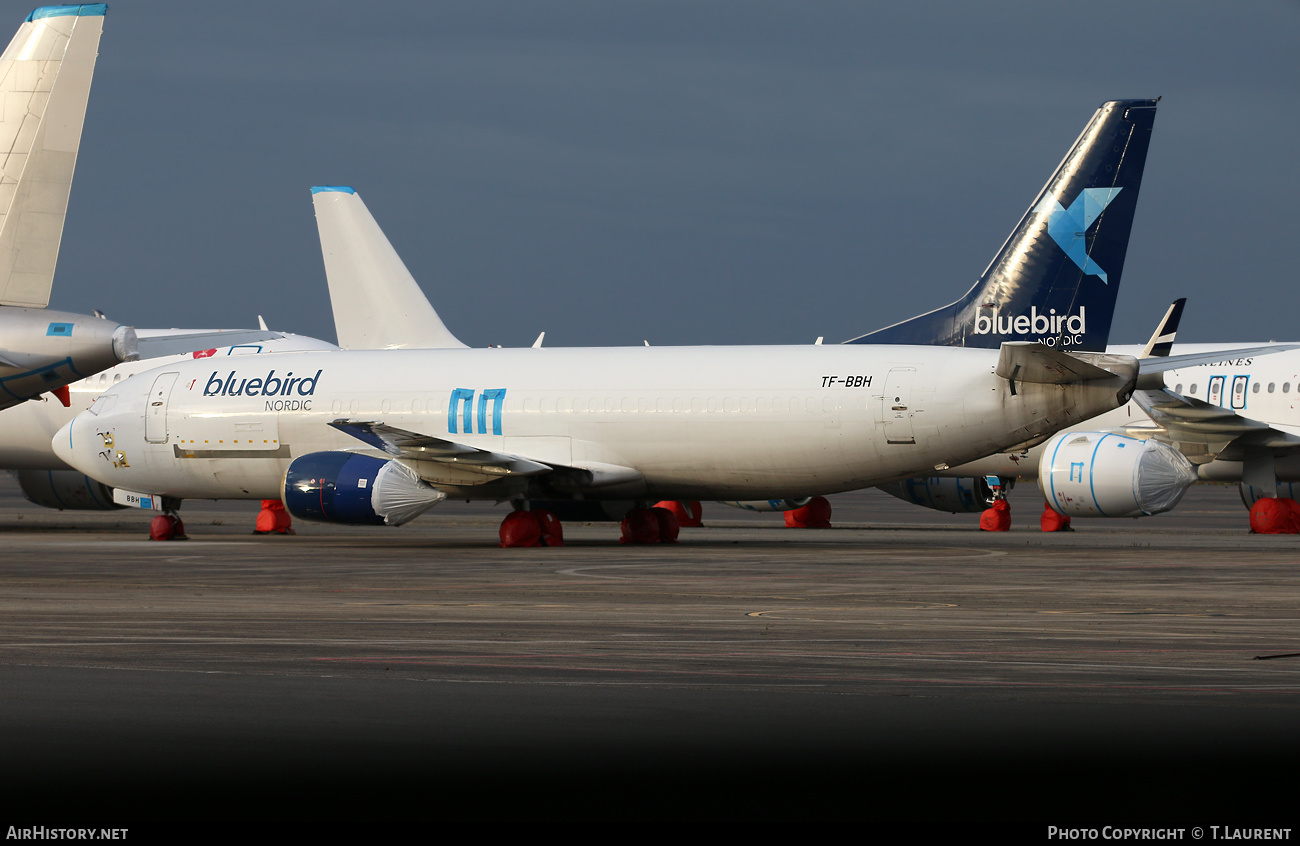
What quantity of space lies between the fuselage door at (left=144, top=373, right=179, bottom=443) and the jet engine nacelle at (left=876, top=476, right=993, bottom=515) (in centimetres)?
1858

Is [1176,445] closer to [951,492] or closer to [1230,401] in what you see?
[1230,401]

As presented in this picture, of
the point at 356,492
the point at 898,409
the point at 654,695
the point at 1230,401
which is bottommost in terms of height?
the point at 654,695

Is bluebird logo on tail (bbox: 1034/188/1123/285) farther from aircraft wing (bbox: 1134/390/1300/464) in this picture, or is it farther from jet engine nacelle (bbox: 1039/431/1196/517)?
jet engine nacelle (bbox: 1039/431/1196/517)

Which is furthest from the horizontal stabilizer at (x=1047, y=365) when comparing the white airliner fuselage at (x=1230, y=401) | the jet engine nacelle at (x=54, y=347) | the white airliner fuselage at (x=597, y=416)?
the jet engine nacelle at (x=54, y=347)

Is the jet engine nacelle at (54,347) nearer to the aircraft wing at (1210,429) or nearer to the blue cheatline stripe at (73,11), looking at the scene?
the blue cheatline stripe at (73,11)

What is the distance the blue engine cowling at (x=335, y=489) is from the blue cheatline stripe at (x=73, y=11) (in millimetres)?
12430

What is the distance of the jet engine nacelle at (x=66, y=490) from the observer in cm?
4397

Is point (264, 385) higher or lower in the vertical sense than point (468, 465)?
higher

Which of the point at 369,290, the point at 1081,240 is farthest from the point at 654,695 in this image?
the point at 369,290

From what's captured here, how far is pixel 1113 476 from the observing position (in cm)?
3456

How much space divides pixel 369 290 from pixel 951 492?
1669cm

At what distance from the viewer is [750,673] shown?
11.7 m

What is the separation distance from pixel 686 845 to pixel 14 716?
501cm

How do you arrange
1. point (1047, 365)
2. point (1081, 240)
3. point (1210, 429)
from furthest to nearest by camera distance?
point (1210, 429) → point (1081, 240) → point (1047, 365)
